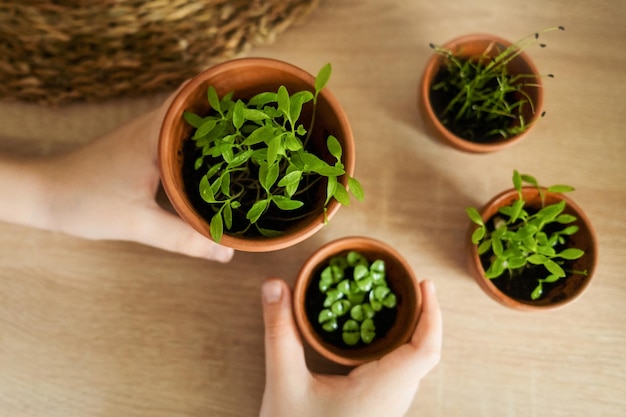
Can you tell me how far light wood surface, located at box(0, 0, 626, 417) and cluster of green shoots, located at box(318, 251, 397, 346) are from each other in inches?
3.4

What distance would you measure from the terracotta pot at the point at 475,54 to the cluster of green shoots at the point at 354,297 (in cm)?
23

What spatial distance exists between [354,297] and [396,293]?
0.07 meters

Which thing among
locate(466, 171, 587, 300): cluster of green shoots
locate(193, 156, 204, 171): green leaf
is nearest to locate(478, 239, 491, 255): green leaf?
locate(466, 171, 587, 300): cluster of green shoots

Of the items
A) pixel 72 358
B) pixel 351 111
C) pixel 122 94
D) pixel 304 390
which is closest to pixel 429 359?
pixel 304 390

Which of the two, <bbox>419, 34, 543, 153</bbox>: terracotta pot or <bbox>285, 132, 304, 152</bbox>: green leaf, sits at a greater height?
<bbox>285, 132, 304, 152</bbox>: green leaf

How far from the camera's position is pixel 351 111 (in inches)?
35.1

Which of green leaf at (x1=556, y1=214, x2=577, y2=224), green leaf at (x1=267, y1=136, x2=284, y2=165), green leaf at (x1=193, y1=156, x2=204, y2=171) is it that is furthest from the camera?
green leaf at (x1=556, y1=214, x2=577, y2=224)

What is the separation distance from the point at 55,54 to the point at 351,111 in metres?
0.49

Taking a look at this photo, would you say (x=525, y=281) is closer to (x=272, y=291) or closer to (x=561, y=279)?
(x=561, y=279)

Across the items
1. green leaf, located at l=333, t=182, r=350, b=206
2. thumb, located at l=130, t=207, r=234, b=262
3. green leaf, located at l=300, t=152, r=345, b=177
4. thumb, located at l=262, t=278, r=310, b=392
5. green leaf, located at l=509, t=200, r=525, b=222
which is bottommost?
thumb, located at l=262, t=278, r=310, b=392

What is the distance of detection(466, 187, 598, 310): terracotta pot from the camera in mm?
748

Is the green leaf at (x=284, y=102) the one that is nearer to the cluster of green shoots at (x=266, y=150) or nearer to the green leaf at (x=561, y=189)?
the cluster of green shoots at (x=266, y=150)

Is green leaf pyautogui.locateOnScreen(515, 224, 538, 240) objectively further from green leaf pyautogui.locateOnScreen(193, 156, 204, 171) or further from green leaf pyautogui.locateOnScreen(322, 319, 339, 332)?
green leaf pyautogui.locateOnScreen(193, 156, 204, 171)

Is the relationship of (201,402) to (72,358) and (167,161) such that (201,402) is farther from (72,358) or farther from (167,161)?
(167,161)
